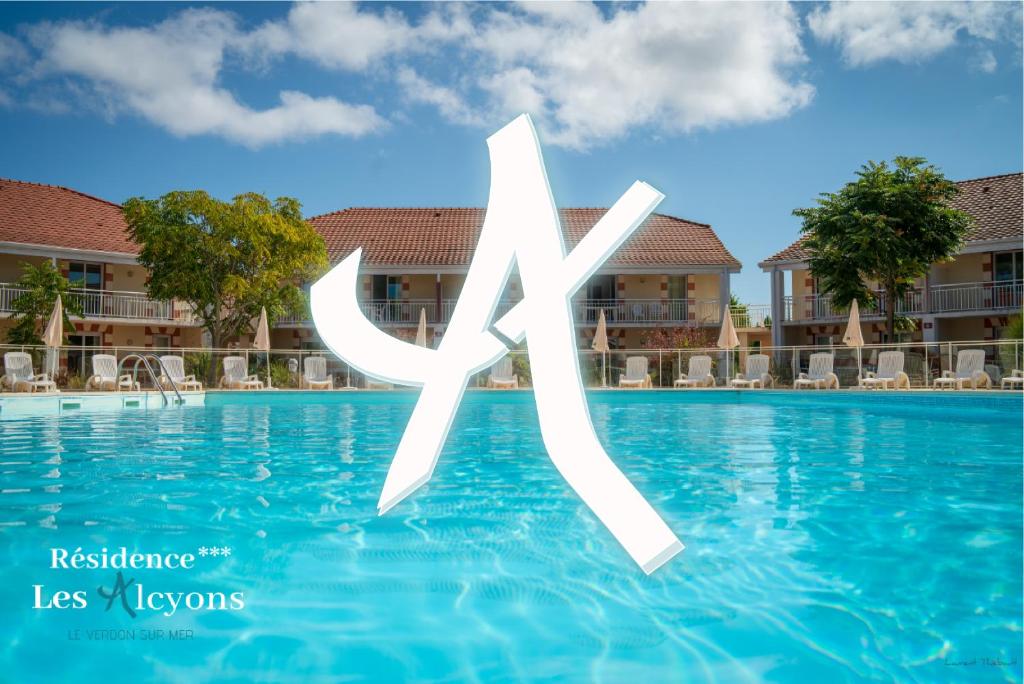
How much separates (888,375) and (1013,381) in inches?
109

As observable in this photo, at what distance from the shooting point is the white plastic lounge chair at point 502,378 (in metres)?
22.5

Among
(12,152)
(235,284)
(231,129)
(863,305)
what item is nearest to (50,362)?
(235,284)

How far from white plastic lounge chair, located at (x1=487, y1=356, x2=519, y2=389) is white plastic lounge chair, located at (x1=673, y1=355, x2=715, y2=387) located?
15.1 feet

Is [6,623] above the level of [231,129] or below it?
below

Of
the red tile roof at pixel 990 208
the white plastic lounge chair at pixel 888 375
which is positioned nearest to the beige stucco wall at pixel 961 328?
the red tile roof at pixel 990 208

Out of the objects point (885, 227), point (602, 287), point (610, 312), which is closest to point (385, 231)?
point (602, 287)

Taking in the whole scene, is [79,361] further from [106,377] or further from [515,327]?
[515,327]

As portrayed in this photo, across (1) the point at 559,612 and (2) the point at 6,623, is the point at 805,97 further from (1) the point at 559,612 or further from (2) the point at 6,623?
(2) the point at 6,623

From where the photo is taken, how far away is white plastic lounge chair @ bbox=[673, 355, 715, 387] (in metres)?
22.9

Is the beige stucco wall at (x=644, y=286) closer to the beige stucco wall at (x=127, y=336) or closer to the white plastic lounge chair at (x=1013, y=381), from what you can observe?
the white plastic lounge chair at (x=1013, y=381)

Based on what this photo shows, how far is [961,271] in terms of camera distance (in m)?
29.5

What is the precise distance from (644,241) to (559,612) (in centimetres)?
3246

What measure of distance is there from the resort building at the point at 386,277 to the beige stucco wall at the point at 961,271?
7070 millimetres

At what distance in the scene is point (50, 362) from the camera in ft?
66.0
